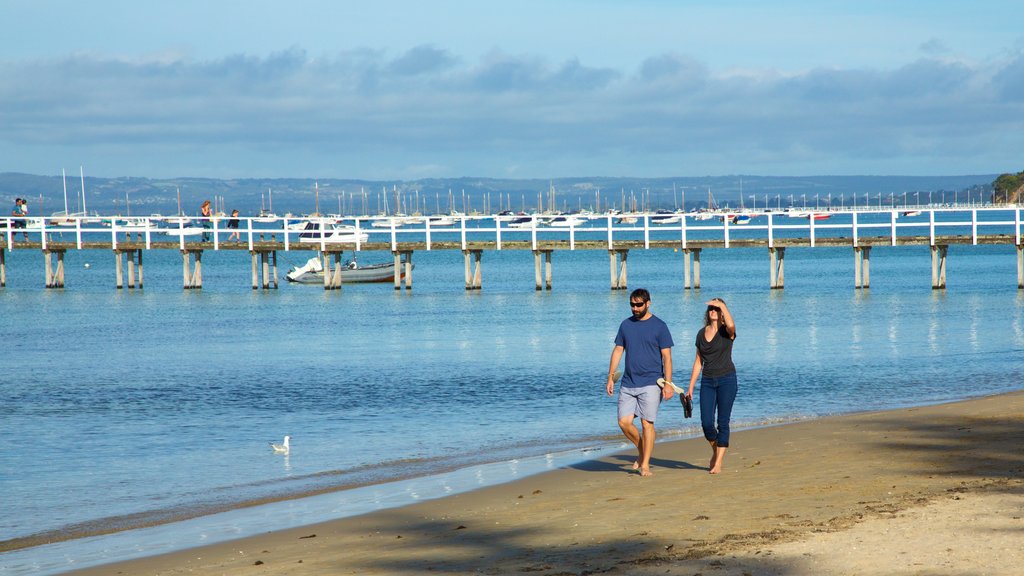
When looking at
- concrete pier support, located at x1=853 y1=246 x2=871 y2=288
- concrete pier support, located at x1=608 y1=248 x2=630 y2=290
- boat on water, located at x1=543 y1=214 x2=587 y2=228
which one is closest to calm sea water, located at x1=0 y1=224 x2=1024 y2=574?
concrete pier support, located at x1=608 y1=248 x2=630 y2=290

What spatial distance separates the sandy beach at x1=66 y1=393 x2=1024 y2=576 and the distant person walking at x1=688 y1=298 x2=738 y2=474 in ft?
1.98

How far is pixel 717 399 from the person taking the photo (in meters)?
10.8

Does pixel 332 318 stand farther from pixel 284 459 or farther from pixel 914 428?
pixel 914 428

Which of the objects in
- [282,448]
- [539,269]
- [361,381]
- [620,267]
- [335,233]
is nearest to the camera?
[282,448]

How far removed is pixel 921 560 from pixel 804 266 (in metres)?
75.4

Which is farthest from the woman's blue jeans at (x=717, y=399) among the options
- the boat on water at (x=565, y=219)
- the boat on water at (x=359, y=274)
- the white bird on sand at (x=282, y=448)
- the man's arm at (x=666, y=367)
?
the boat on water at (x=359, y=274)

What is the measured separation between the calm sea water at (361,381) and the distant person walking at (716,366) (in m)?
2.50

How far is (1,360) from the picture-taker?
28000 millimetres

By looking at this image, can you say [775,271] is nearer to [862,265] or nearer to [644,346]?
[862,265]

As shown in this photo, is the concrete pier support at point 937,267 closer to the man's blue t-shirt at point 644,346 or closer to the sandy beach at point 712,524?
the sandy beach at point 712,524

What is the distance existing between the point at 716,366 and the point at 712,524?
2.10m

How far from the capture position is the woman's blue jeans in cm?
1071

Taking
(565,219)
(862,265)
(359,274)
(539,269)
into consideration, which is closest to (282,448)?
(539,269)

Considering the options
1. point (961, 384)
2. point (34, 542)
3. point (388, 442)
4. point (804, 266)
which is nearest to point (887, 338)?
point (961, 384)
